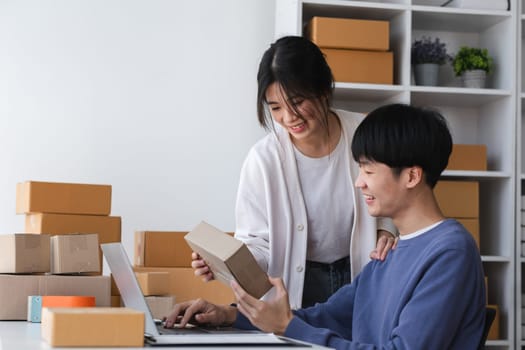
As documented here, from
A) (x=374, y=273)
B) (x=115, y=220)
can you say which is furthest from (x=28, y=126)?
(x=374, y=273)

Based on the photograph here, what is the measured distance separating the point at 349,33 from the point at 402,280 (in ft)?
5.92

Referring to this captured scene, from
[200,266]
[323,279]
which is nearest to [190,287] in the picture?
[323,279]

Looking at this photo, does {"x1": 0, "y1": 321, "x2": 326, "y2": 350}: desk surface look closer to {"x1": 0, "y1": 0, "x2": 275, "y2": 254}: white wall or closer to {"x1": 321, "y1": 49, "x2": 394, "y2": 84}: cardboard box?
{"x1": 0, "y1": 0, "x2": 275, "y2": 254}: white wall

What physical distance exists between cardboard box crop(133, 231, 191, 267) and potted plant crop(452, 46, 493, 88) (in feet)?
4.57

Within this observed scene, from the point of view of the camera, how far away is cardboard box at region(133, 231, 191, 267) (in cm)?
301

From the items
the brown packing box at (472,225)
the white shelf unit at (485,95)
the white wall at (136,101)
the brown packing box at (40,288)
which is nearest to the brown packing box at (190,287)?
the white wall at (136,101)

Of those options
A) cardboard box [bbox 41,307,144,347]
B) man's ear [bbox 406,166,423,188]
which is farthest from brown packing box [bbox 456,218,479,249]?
cardboard box [bbox 41,307,144,347]

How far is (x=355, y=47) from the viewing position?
3287 millimetres

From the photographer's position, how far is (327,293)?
2.20m

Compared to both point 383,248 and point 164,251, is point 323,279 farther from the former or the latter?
point 164,251

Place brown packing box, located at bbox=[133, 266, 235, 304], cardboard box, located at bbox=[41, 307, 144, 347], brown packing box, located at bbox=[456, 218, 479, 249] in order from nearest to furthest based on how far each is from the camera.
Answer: cardboard box, located at bbox=[41, 307, 144, 347] → brown packing box, located at bbox=[133, 266, 235, 304] → brown packing box, located at bbox=[456, 218, 479, 249]

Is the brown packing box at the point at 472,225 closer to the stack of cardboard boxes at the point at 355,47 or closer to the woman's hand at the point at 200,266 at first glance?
the stack of cardboard boxes at the point at 355,47

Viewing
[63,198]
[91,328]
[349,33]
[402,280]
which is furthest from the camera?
[349,33]

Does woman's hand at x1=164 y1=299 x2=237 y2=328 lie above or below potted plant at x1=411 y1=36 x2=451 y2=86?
below
